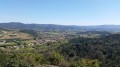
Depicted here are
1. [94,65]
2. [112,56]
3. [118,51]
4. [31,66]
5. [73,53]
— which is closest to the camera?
[31,66]

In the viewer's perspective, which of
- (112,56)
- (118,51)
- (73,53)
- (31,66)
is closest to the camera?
(31,66)

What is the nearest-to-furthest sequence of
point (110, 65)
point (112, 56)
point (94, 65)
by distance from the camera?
point (94, 65), point (110, 65), point (112, 56)

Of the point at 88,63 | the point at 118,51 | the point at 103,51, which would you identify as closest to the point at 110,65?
the point at 88,63

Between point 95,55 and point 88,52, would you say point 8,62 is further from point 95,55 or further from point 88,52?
point 88,52

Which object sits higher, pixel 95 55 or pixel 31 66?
pixel 31 66

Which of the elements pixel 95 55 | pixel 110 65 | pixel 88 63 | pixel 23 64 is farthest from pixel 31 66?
pixel 95 55

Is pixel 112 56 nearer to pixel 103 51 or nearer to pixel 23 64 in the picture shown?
pixel 103 51

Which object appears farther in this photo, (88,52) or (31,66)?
(88,52)

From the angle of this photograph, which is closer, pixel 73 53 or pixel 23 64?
pixel 23 64

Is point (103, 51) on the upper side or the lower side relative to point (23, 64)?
lower
